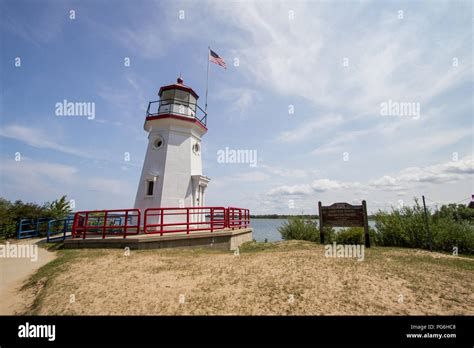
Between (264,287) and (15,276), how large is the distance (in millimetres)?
7844

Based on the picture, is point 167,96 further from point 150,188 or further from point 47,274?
point 47,274

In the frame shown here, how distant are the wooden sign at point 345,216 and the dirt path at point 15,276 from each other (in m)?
11.0

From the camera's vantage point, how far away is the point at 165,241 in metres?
9.99

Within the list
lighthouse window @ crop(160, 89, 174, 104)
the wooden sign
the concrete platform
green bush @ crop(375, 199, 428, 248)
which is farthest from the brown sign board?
lighthouse window @ crop(160, 89, 174, 104)

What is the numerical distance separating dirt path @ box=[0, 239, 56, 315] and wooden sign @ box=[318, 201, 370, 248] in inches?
431

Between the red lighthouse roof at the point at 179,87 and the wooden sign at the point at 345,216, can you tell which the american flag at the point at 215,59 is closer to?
the red lighthouse roof at the point at 179,87

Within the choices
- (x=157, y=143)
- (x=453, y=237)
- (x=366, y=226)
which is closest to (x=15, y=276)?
(x=157, y=143)

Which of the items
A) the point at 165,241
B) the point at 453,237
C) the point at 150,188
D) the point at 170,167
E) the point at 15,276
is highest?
the point at 170,167

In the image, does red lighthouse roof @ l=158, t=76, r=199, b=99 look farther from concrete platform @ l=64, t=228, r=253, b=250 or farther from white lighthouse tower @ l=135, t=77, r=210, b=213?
concrete platform @ l=64, t=228, r=253, b=250

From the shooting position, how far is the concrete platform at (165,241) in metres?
9.65

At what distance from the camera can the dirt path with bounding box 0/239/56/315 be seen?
17.5ft

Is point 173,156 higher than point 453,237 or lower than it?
higher
